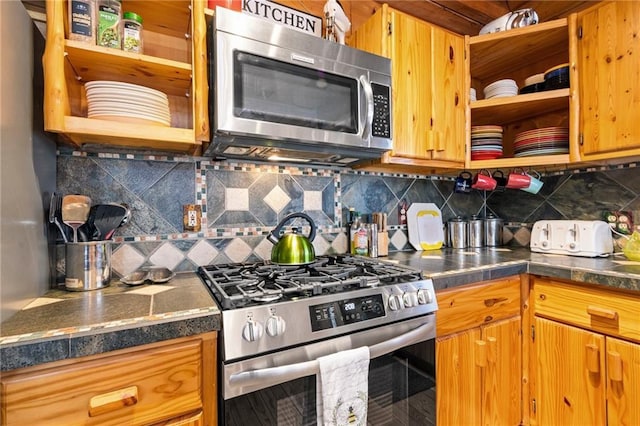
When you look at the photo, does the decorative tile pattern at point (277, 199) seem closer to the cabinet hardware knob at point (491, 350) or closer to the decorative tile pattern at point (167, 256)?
the decorative tile pattern at point (167, 256)

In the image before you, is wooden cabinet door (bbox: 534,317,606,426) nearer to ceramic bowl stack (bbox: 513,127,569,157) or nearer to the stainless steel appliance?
the stainless steel appliance

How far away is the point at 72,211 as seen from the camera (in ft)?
3.28

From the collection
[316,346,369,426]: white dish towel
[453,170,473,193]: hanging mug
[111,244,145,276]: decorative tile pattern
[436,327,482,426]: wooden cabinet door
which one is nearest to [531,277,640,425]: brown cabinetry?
[436,327,482,426]: wooden cabinet door

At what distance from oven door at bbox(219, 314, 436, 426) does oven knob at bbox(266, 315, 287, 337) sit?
61 mm

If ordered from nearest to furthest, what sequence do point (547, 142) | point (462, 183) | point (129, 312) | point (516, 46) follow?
point (129, 312) < point (547, 142) < point (516, 46) < point (462, 183)

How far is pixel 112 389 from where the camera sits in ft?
2.25

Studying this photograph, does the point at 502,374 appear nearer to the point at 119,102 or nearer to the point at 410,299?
the point at 410,299

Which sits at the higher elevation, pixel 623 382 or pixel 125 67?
pixel 125 67

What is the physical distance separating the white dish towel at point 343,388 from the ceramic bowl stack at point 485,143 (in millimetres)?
1384

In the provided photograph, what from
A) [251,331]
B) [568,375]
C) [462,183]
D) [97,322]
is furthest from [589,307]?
[97,322]

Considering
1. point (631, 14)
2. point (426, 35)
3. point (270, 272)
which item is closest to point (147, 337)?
point (270, 272)

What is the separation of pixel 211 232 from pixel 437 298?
39.6 inches

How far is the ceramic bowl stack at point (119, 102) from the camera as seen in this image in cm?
101

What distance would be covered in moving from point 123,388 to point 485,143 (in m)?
1.96
